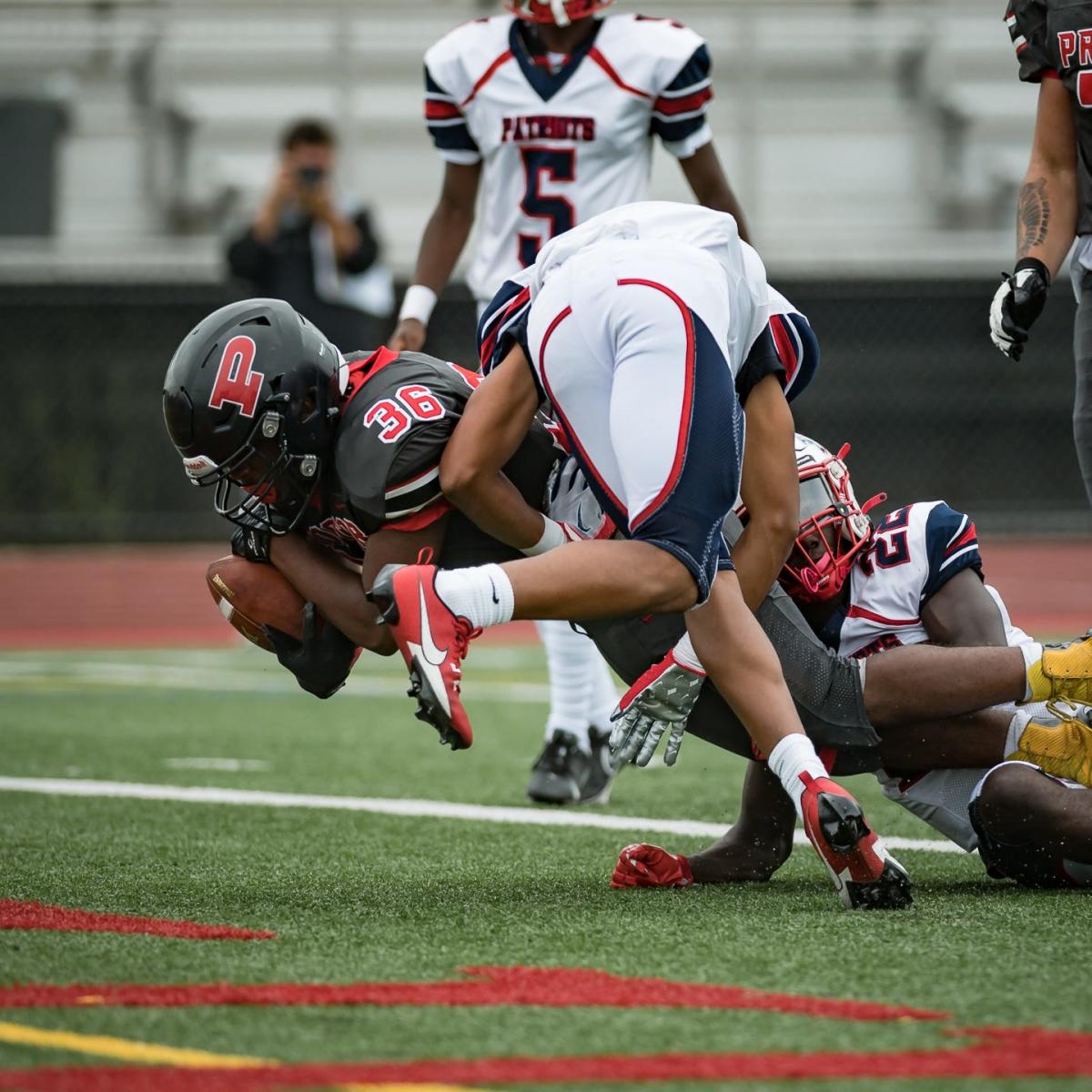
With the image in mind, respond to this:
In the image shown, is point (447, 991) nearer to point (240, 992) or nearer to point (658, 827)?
point (240, 992)

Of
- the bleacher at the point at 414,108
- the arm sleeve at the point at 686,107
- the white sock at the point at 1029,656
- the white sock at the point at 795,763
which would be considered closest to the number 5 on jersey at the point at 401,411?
the white sock at the point at 795,763

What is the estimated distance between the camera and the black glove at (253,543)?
324cm

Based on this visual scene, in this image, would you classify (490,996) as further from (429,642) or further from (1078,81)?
(1078,81)

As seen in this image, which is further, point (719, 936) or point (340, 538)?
point (340, 538)

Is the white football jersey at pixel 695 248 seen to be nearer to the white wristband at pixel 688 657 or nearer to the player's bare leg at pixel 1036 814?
the white wristband at pixel 688 657

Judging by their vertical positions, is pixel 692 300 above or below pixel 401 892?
above

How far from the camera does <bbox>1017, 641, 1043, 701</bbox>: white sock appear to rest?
2.97 m

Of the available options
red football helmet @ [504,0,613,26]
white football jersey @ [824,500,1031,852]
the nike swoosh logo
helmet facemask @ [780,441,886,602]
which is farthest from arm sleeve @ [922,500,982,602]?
red football helmet @ [504,0,613,26]

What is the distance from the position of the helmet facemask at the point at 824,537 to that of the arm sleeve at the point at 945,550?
109 millimetres

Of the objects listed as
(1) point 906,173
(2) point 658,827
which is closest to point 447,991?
(2) point 658,827

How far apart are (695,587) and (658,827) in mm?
1192

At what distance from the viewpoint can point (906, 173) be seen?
12.8 metres

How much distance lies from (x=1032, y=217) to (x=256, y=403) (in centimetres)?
155

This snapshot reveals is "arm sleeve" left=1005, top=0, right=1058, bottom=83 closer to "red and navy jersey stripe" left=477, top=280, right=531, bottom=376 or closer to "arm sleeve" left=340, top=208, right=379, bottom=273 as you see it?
"red and navy jersey stripe" left=477, top=280, right=531, bottom=376
